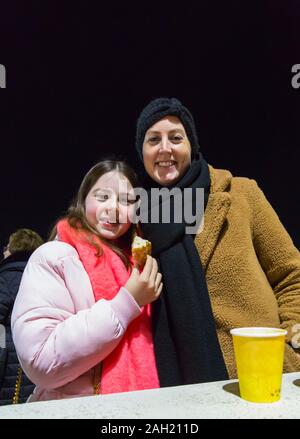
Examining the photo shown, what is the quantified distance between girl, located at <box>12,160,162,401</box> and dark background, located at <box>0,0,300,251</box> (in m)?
2.02

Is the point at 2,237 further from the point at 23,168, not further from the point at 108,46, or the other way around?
the point at 108,46

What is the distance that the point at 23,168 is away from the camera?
365 cm

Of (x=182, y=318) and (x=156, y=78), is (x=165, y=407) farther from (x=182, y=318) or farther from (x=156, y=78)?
(x=156, y=78)

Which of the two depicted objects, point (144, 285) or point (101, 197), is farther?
point (101, 197)

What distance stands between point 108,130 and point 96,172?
7.55ft

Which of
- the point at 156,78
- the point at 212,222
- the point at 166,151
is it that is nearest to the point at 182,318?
the point at 212,222

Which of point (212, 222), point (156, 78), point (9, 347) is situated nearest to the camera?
point (212, 222)

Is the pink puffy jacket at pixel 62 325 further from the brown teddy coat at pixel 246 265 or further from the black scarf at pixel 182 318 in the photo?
the brown teddy coat at pixel 246 265

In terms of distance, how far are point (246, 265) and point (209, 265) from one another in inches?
3.5

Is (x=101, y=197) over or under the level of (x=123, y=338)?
over

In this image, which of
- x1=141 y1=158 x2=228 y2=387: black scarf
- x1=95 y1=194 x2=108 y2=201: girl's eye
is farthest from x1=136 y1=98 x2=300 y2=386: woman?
x1=95 y1=194 x2=108 y2=201: girl's eye

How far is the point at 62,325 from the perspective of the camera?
0.86 metres

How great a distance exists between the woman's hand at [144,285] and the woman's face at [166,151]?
274mm
